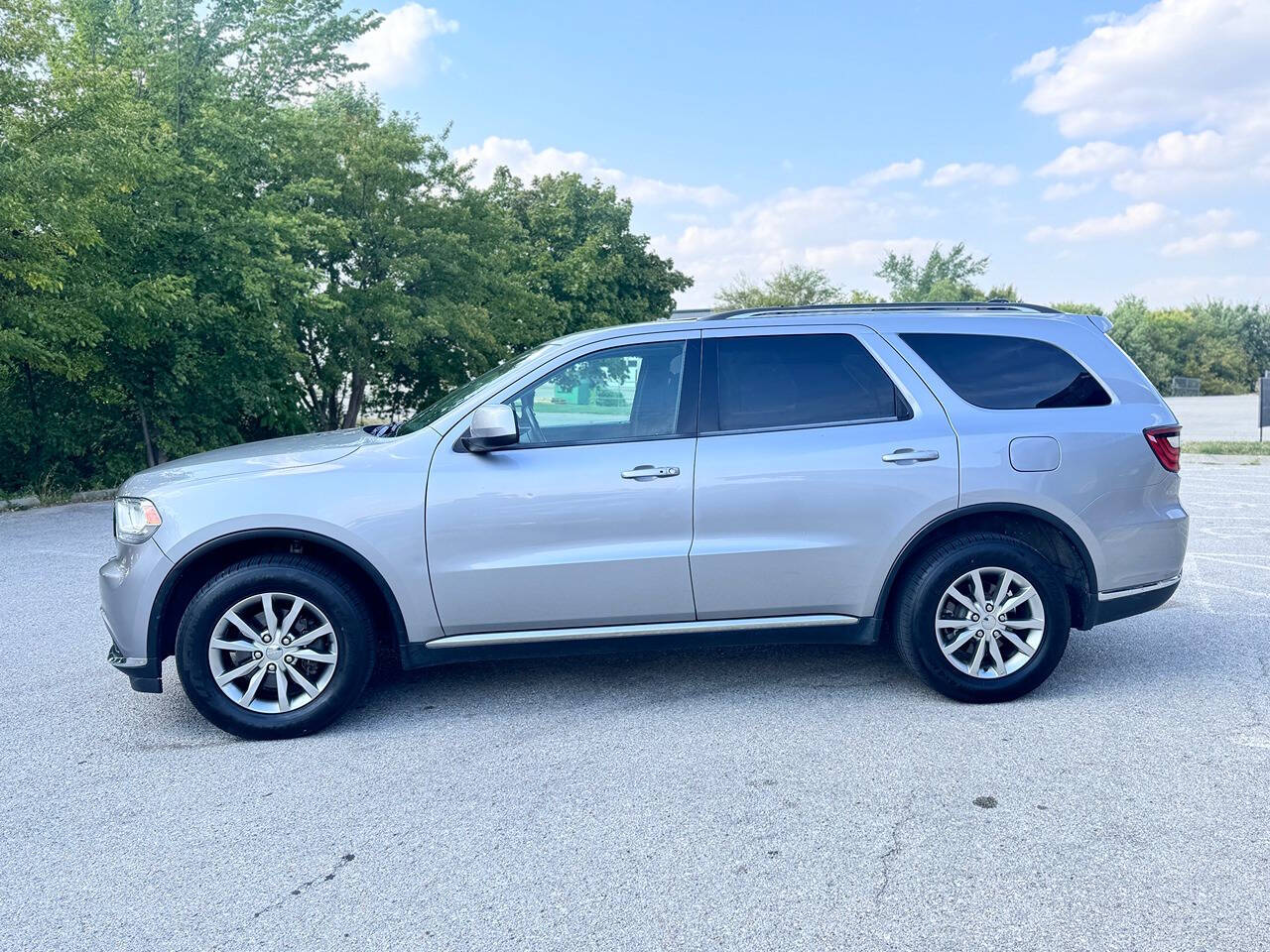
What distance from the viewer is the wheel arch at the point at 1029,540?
449cm

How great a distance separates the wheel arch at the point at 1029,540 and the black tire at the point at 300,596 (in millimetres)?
2412

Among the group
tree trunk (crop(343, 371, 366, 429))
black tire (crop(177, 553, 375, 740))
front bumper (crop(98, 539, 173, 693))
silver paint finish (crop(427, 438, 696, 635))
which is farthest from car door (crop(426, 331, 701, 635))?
tree trunk (crop(343, 371, 366, 429))

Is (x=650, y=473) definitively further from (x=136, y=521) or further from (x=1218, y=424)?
(x=1218, y=424)

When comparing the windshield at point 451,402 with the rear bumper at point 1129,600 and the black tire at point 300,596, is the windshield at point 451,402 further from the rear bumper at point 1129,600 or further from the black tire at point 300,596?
the rear bumper at point 1129,600

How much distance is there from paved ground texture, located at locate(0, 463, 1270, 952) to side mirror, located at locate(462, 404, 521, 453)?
1.28 meters

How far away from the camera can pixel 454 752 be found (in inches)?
161

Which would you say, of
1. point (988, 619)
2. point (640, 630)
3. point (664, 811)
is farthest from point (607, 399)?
point (988, 619)

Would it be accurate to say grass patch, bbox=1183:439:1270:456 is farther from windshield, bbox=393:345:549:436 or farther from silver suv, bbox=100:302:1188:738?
windshield, bbox=393:345:549:436

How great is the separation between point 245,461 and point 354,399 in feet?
56.9

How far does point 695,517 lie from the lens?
436 centimetres

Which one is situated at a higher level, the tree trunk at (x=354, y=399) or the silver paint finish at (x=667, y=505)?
the tree trunk at (x=354, y=399)

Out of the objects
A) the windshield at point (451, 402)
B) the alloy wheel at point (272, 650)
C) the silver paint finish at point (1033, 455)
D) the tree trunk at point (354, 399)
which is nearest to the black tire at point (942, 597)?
the silver paint finish at point (1033, 455)

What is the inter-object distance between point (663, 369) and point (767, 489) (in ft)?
2.52

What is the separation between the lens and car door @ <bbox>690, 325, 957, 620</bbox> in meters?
4.39
